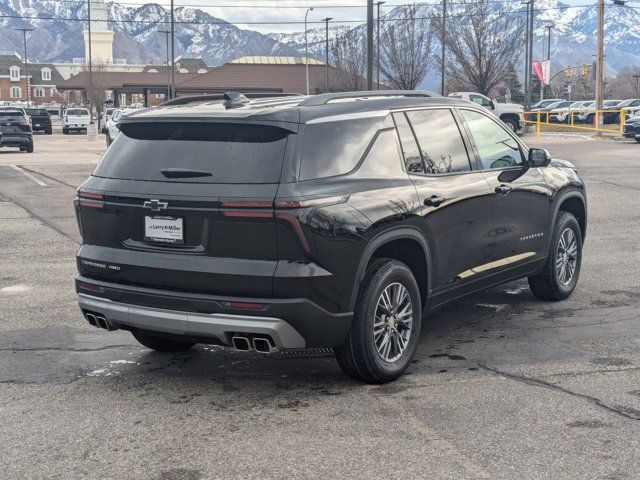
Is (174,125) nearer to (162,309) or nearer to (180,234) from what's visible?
(180,234)

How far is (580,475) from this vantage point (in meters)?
4.11

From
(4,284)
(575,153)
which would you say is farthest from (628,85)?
(4,284)

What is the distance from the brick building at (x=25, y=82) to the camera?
15762 centimetres

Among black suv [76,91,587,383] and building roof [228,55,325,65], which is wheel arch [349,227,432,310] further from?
building roof [228,55,325,65]

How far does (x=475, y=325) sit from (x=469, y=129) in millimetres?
1527

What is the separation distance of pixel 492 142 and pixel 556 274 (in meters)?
1.44

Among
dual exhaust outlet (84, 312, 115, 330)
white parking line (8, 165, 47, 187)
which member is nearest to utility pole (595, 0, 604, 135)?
white parking line (8, 165, 47, 187)

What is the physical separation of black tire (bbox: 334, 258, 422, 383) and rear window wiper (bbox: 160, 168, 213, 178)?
1135 mm

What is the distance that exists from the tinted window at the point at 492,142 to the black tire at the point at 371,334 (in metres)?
1.55

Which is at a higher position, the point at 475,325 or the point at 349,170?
the point at 349,170

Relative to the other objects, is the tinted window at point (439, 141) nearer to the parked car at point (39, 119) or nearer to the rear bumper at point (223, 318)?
the rear bumper at point (223, 318)

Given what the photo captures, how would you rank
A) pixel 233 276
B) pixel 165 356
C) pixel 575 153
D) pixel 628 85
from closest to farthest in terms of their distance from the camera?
pixel 233 276 → pixel 165 356 → pixel 575 153 → pixel 628 85

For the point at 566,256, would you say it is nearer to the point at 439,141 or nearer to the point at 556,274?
the point at 556,274

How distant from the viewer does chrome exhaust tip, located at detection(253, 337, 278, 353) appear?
4998 mm
